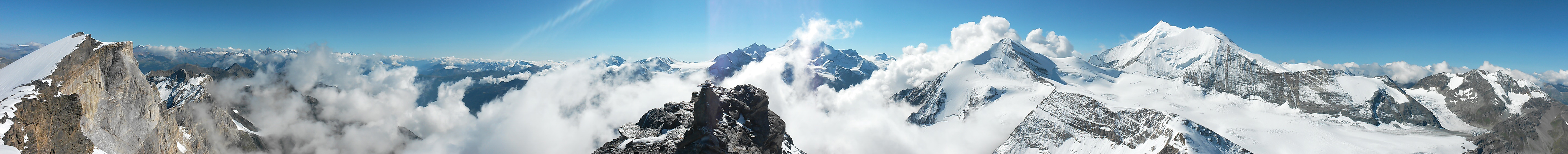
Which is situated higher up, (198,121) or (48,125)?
(48,125)

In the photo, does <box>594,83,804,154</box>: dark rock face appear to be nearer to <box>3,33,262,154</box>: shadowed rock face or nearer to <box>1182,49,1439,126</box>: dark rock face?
<box>3,33,262,154</box>: shadowed rock face

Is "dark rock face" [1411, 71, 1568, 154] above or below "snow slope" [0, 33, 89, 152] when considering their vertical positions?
above

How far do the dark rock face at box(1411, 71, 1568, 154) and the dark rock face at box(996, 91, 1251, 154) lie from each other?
59290mm

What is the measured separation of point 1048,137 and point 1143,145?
27.8 meters

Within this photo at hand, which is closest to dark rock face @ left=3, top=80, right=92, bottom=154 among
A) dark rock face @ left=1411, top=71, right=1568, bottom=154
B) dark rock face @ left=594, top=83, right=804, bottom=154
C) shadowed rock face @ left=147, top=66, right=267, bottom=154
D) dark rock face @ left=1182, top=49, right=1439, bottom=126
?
shadowed rock face @ left=147, top=66, right=267, bottom=154

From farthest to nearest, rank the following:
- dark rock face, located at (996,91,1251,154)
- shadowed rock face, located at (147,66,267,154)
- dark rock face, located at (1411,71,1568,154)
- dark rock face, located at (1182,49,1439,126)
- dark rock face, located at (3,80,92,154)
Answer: dark rock face, located at (1182,49,1439,126) < dark rock face, located at (1411,71,1568,154) < dark rock face, located at (996,91,1251,154) < shadowed rock face, located at (147,66,267,154) < dark rock face, located at (3,80,92,154)

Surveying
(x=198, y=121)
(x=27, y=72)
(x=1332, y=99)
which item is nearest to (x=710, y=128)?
(x=27, y=72)

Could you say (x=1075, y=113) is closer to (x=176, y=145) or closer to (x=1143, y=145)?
(x=1143, y=145)

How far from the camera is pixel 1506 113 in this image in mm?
166000

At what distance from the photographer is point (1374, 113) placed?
6417 inches

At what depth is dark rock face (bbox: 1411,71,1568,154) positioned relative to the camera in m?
129

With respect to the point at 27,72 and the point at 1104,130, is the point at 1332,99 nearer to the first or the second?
the point at 1104,130

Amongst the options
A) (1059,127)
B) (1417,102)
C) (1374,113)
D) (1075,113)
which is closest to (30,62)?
(1059,127)

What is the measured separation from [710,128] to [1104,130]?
527ft
